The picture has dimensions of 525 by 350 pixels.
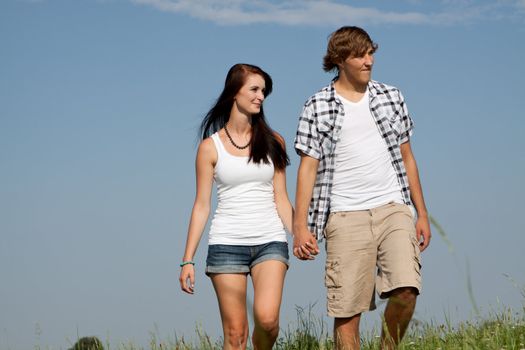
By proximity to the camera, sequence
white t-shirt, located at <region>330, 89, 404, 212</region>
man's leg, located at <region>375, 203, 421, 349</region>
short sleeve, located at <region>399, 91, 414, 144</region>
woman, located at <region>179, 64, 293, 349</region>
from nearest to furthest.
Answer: man's leg, located at <region>375, 203, 421, 349</region> < woman, located at <region>179, 64, 293, 349</region> < white t-shirt, located at <region>330, 89, 404, 212</region> < short sleeve, located at <region>399, 91, 414, 144</region>

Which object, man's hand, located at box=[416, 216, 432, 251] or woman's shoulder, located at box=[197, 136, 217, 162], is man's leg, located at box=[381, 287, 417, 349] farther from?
woman's shoulder, located at box=[197, 136, 217, 162]

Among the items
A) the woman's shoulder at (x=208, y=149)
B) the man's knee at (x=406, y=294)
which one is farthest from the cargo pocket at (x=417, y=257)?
the woman's shoulder at (x=208, y=149)

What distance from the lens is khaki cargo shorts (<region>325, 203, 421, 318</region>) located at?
5773 millimetres

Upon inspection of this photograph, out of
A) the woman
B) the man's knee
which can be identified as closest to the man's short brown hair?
the woman

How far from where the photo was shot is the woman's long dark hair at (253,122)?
6031 millimetres

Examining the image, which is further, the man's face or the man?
the man's face

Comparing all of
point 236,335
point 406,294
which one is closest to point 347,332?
point 406,294

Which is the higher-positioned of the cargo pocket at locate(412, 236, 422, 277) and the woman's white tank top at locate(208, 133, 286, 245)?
the woman's white tank top at locate(208, 133, 286, 245)

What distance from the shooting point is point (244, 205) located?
19.4 feet

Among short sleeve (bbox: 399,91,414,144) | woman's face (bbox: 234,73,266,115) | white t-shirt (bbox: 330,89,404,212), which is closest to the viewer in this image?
white t-shirt (bbox: 330,89,404,212)

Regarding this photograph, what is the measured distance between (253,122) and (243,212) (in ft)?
2.66

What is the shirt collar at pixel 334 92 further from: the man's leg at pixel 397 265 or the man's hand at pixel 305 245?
the man's hand at pixel 305 245

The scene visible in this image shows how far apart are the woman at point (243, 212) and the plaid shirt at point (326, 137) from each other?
0.22 meters

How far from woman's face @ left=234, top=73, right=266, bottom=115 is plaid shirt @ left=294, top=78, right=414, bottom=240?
376 mm
